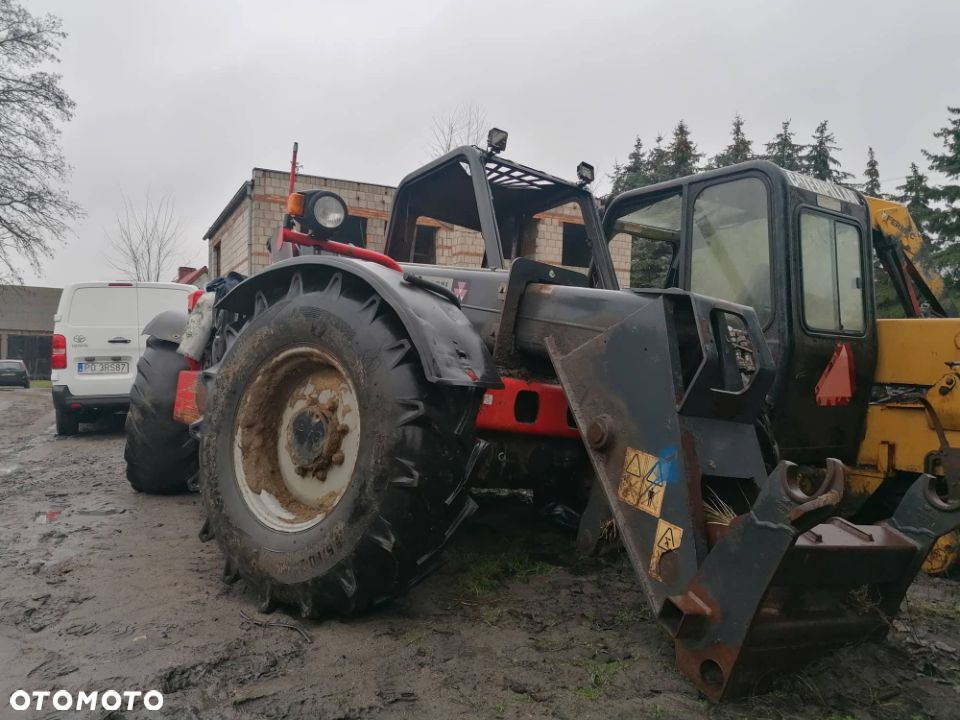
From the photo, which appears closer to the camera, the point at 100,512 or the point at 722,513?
the point at 722,513

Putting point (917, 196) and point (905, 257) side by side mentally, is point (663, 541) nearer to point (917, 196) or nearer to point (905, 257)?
point (905, 257)

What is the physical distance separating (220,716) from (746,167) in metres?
3.67

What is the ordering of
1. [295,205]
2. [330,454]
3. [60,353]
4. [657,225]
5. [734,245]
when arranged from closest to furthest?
[330,454] → [295,205] → [734,245] → [657,225] → [60,353]

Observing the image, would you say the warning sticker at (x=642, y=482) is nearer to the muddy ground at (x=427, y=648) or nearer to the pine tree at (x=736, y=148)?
the muddy ground at (x=427, y=648)

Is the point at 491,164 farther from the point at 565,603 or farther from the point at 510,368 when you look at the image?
the point at 565,603

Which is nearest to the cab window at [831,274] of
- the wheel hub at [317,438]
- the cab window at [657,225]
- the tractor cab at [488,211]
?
the cab window at [657,225]

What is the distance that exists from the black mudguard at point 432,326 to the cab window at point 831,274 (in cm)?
213

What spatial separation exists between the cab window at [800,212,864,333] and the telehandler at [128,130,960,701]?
0.01 metres

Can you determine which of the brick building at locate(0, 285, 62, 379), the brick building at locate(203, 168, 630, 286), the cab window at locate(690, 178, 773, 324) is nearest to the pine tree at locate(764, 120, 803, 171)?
the brick building at locate(203, 168, 630, 286)

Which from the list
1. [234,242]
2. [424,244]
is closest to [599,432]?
[424,244]

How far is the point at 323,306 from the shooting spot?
283 cm

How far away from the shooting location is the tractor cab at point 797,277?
3.77 metres

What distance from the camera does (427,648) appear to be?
94.3 inches

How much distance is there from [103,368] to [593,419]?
843 cm
